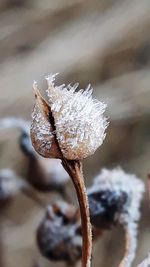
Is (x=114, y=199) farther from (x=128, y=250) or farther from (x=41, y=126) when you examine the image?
(x=41, y=126)

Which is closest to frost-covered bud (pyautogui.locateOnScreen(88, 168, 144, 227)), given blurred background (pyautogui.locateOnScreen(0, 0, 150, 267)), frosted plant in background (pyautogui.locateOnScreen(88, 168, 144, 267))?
frosted plant in background (pyautogui.locateOnScreen(88, 168, 144, 267))

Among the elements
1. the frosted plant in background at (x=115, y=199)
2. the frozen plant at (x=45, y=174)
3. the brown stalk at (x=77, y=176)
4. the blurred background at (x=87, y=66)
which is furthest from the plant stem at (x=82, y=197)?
the blurred background at (x=87, y=66)

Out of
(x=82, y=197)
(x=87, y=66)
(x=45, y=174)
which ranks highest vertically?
(x=87, y=66)

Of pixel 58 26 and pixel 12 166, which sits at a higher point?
pixel 58 26

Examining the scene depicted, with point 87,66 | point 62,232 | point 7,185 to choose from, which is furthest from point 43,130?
point 87,66

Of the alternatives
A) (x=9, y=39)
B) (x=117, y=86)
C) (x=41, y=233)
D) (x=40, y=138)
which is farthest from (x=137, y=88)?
(x=40, y=138)

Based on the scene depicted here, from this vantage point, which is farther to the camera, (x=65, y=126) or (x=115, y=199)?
(x=115, y=199)

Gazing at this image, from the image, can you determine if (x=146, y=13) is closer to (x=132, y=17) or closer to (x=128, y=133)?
(x=132, y=17)
